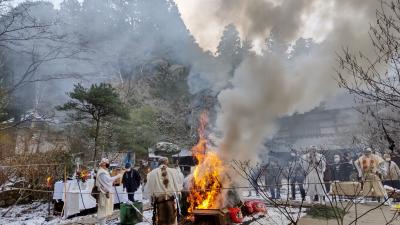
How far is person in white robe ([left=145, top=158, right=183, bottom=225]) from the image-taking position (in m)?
7.94

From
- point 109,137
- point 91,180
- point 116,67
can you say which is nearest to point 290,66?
point 91,180

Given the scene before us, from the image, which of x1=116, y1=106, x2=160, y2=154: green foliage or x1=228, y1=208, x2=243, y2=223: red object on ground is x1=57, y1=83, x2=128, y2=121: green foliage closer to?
x1=116, y1=106, x2=160, y2=154: green foliage

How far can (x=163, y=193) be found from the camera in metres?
7.91

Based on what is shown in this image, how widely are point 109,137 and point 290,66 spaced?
43.8ft

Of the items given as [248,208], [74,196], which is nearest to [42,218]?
[74,196]

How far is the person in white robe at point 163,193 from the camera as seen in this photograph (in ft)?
26.0

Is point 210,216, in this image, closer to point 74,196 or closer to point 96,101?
point 74,196

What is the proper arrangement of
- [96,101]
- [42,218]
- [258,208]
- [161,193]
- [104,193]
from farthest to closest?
1. [96,101]
2. [42,218]
3. [258,208]
4. [104,193]
5. [161,193]

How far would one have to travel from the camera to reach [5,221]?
984cm

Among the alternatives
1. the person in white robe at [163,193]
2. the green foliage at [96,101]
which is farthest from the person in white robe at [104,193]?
the green foliage at [96,101]

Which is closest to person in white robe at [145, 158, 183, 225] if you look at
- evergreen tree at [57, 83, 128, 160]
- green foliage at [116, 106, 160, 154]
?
evergreen tree at [57, 83, 128, 160]

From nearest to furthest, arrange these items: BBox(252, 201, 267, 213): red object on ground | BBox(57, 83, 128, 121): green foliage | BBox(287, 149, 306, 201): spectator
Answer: BBox(287, 149, 306, 201): spectator → BBox(252, 201, 267, 213): red object on ground → BBox(57, 83, 128, 121): green foliage

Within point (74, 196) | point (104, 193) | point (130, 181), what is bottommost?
point (74, 196)

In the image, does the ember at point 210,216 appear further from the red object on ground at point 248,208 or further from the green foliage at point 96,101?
the green foliage at point 96,101
